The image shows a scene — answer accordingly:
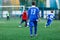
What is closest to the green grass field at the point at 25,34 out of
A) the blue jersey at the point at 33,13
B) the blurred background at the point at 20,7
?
the blue jersey at the point at 33,13

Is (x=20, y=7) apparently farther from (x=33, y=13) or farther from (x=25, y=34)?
(x=33, y=13)

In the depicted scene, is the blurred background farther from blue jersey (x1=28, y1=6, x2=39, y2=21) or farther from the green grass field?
blue jersey (x1=28, y1=6, x2=39, y2=21)

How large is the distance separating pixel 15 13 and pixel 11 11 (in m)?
0.95

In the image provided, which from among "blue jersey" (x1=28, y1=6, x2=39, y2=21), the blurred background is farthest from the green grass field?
the blurred background

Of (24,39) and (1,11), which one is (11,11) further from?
(24,39)

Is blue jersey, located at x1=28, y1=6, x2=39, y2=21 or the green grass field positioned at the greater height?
blue jersey, located at x1=28, y1=6, x2=39, y2=21

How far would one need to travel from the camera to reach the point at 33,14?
51.0 feet

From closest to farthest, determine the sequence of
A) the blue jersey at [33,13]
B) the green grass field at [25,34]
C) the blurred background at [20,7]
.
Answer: the green grass field at [25,34], the blue jersey at [33,13], the blurred background at [20,7]

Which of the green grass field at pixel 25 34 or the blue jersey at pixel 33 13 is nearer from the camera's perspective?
the green grass field at pixel 25 34

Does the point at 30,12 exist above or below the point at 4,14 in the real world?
above

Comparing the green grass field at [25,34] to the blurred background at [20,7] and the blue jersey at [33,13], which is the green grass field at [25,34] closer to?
the blue jersey at [33,13]

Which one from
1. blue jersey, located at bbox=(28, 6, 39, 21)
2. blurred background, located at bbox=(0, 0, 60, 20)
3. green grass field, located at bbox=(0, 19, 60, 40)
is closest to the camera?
green grass field, located at bbox=(0, 19, 60, 40)

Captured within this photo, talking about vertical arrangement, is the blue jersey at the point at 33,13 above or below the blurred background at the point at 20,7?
above

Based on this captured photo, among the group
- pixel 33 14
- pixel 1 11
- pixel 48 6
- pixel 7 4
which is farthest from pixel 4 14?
pixel 33 14
